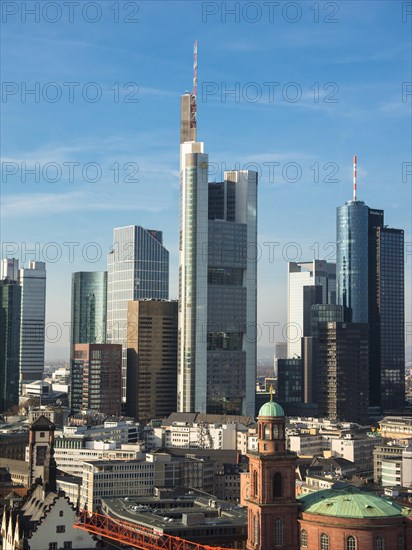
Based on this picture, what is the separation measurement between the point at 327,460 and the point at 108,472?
153 ft

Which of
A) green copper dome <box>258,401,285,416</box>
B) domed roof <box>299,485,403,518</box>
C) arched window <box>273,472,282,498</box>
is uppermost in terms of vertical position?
green copper dome <box>258,401,285,416</box>

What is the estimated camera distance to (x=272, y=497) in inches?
3430

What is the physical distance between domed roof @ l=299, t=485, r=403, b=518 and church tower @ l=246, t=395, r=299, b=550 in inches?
71.3

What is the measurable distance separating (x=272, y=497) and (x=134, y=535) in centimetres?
1454

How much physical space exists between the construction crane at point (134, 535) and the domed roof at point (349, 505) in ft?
31.5

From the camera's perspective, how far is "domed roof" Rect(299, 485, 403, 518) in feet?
279

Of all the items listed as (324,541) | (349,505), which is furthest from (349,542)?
(349,505)

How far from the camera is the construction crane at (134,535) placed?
85125mm

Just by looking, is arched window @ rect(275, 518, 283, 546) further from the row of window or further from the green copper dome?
the green copper dome

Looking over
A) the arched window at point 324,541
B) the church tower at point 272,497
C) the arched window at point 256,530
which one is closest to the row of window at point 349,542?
the arched window at point 324,541

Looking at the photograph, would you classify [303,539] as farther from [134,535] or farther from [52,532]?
[52,532]

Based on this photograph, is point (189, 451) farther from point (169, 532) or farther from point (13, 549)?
point (13, 549)

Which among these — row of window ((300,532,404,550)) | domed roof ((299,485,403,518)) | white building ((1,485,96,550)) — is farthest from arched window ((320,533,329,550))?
white building ((1,485,96,550))

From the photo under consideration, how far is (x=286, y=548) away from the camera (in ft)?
285
